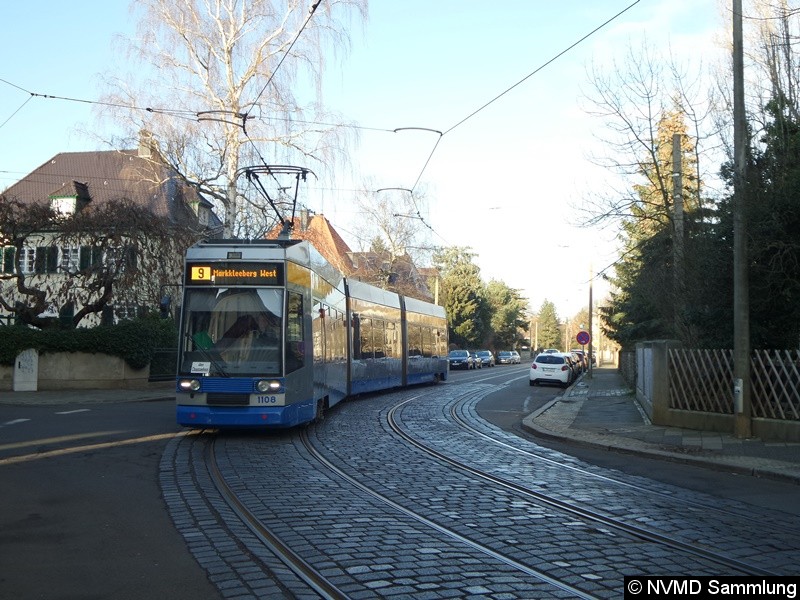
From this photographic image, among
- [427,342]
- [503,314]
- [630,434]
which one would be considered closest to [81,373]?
[427,342]

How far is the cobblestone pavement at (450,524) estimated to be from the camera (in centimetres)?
606

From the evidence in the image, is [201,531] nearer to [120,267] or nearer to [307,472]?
[307,472]

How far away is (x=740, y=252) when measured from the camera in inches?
559

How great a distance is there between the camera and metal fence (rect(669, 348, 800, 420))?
14234 millimetres

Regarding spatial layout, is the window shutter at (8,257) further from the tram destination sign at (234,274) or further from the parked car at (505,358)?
the parked car at (505,358)

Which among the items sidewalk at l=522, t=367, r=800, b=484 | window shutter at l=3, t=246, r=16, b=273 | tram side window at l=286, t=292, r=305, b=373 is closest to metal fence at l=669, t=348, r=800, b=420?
sidewalk at l=522, t=367, r=800, b=484

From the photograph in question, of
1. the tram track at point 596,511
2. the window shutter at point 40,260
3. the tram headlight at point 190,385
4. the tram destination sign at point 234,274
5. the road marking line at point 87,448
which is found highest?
the window shutter at point 40,260

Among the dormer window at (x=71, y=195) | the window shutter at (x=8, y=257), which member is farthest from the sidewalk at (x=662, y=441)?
the dormer window at (x=71, y=195)

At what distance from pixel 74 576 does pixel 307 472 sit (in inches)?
205

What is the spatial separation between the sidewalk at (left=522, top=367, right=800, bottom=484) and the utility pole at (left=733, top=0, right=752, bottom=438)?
67 cm

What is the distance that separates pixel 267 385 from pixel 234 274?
6.61ft

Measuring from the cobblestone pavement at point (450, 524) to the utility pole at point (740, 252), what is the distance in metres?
3.64

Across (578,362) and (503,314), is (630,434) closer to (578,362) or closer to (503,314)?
(578,362)

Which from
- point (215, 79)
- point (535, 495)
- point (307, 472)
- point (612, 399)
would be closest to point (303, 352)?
point (307, 472)
